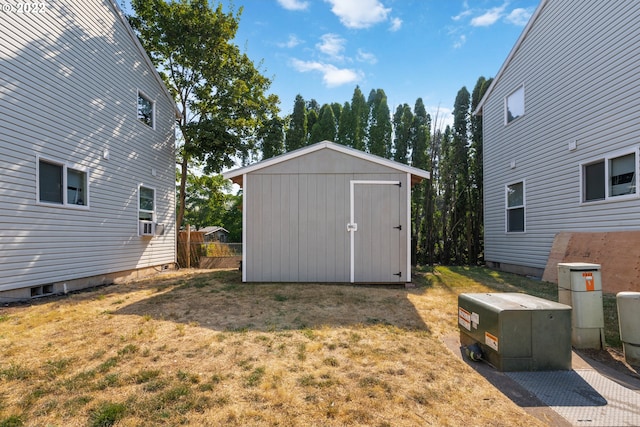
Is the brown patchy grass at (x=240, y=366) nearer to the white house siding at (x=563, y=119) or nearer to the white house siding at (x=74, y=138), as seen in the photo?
the white house siding at (x=74, y=138)

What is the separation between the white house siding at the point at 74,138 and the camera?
16.7ft

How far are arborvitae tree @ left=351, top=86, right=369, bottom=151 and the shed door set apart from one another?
329 inches

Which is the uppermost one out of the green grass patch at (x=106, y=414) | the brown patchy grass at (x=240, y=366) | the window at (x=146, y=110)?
the window at (x=146, y=110)

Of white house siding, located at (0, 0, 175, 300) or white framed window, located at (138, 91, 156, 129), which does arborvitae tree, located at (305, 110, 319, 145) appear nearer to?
white house siding, located at (0, 0, 175, 300)

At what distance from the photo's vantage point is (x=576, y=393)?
2.41m

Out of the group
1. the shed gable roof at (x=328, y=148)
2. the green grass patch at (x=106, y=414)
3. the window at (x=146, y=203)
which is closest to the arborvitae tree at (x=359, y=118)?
the shed gable roof at (x=328, y=148)

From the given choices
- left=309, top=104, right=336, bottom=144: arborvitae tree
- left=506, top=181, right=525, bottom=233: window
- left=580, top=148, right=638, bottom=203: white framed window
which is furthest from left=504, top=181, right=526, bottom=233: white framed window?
left=309, top=104, right=336, bottom=144: arborvitae tree

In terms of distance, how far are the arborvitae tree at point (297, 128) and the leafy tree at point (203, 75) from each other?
284 centimetres

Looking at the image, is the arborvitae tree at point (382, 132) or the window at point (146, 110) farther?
the arborvitae tree at point (382, 132)

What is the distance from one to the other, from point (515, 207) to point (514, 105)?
299cm

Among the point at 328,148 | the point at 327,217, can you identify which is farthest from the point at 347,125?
the point at 327,217

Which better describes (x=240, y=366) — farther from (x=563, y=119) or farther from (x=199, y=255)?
(x=199, y=255)

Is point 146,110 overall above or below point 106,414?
above

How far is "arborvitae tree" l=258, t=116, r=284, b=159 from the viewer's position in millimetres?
12742
